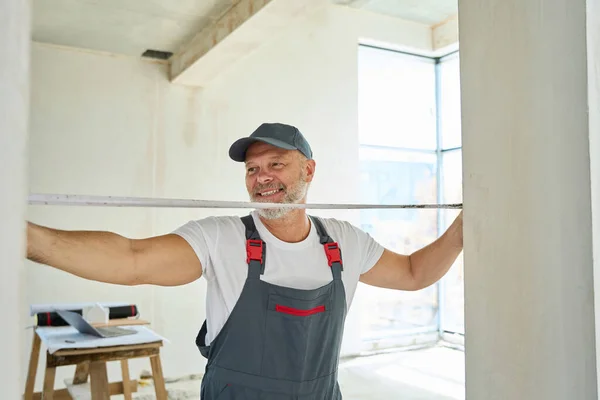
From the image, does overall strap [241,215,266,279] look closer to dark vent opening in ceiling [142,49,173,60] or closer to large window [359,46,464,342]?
dark vent opening in ceiling [142,49,173,60]

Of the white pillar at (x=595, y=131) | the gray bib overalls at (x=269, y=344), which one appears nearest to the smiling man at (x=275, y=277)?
the gray bib overalls at (x=269, y=344)

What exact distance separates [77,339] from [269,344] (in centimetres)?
181

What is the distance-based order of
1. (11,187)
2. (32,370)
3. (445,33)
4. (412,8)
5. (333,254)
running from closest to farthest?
(11,187) → (333,254) → (32,370) → (412,8) → (445,33)

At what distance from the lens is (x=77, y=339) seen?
3.13m

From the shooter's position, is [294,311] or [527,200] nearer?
[527,200]

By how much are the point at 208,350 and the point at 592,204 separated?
1.29 meters

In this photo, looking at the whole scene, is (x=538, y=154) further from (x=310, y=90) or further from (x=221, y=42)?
(x=310, y=90)

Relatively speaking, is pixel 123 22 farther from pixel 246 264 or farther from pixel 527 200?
pixel 527 200

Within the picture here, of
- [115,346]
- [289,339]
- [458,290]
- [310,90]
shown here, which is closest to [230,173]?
[310,90]

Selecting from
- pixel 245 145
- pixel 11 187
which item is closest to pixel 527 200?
pixel 11 187

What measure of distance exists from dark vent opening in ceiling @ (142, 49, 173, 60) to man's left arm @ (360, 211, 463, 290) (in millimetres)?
3715

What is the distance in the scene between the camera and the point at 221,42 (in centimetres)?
412

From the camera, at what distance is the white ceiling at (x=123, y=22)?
12.8 feet

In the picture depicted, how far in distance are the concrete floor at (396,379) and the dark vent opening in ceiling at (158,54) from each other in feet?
9.49
